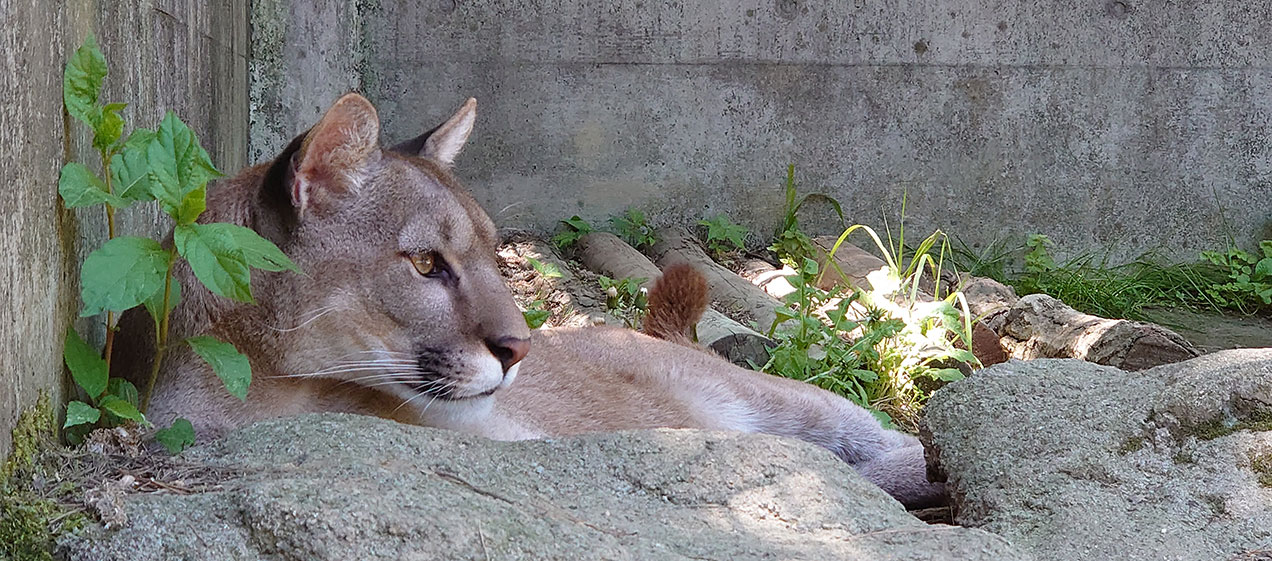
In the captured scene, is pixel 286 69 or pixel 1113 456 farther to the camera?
pixel 286 69

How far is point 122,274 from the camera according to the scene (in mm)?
2451

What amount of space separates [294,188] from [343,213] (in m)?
0.14

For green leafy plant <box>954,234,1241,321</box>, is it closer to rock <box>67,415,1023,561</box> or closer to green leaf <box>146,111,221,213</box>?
rock <box>67,415,1023,561</box>

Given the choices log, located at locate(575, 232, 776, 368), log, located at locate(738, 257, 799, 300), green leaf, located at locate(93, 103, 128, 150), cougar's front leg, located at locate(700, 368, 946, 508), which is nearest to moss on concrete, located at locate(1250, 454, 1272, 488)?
cougar's front leg, located at locate(700, 368, 946, 508)

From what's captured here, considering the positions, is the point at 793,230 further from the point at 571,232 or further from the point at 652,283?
the point at 652,283

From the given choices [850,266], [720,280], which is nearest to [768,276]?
[850,266]

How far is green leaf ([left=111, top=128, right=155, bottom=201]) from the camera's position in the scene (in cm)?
263

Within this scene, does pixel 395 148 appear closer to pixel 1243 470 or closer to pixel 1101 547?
pixel 1101 547

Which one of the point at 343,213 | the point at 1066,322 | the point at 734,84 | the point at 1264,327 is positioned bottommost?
the point at 1264,327

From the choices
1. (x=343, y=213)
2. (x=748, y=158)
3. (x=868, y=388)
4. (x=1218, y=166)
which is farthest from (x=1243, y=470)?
(x=1218, y=166)

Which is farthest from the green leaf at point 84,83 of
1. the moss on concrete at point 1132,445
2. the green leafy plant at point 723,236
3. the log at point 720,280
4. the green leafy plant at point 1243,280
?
the green leafy plant at point 1243,280

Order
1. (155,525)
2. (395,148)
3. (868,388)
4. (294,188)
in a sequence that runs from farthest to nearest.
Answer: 1. (868,388)
2. (395,148)
3. (294,188)
4. (155,525)

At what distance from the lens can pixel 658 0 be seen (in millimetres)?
8266

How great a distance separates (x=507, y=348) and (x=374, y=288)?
0.36m
